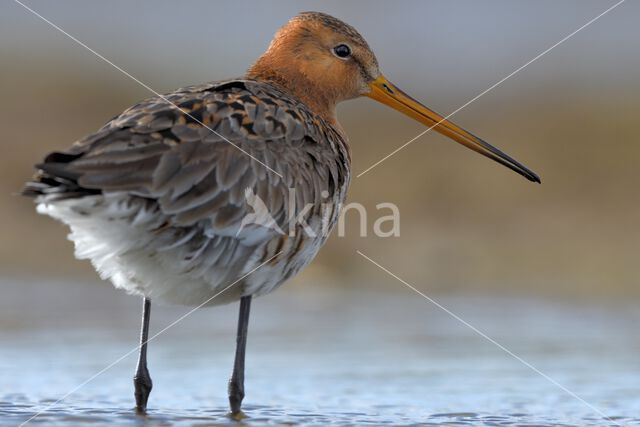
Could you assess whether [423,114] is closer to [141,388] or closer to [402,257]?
[141,388]

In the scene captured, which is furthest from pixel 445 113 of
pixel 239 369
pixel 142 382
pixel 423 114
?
pixel 142 382

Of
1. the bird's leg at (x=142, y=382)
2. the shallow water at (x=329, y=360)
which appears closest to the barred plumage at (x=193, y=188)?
the bird's leg at (x=142, y=382)

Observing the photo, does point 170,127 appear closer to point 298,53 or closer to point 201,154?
point 201,154

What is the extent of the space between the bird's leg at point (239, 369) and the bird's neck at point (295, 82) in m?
1.37

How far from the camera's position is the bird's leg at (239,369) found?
6.46 metres

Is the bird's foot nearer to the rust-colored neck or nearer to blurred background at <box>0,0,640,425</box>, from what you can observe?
blurred background at <box>0,0,640,425</box>

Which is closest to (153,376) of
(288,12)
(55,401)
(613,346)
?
(55,401)

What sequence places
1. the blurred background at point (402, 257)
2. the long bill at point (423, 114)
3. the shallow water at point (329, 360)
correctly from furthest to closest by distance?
the long bill at point (423, 114) < the blurred background at point (402, 257) < the shallow water at point (329, 360)

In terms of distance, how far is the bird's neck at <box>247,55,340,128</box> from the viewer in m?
7.21

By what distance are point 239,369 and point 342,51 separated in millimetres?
2187

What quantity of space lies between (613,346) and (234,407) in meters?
3.24

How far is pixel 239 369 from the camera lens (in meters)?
6.51

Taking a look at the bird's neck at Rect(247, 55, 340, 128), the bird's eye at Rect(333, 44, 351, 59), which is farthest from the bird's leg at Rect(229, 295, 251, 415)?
the bird's eye at Rect(333, 44, 351, 59)

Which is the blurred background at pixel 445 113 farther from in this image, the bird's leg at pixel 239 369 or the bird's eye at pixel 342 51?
the bird's leg at pixel 239 369
